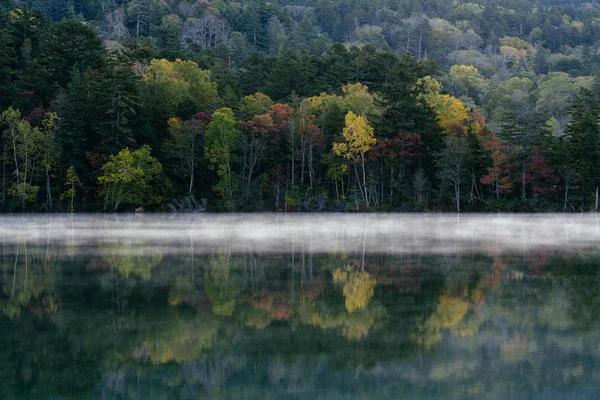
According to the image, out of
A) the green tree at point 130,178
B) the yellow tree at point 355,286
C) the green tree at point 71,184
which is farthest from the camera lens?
the green tree at point 71,184

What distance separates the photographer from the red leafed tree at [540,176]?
2158 inches

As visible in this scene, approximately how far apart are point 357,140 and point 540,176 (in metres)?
13.6

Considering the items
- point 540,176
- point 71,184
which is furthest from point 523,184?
point 71,184

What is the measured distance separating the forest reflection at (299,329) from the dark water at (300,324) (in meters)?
0.04

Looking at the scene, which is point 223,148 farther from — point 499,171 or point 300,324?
point 300,324

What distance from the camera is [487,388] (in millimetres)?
9219

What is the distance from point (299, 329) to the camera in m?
12.1

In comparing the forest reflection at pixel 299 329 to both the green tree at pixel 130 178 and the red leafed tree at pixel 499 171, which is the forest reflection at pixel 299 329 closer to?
the green tree at pixel 130 178

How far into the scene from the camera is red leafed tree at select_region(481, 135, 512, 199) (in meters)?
55.9

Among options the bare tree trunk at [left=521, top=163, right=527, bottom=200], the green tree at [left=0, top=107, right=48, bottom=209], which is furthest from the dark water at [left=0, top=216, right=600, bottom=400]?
the bare tree trunk at [left=521, top=163, right=527, bottom=200]

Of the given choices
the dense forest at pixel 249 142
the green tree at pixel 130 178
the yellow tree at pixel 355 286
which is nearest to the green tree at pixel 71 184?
the dense forest at pixel 249 142

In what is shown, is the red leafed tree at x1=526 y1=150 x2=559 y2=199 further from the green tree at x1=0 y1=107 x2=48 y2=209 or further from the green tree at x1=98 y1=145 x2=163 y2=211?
the green tree at x1=0 y1=107 x2=48 y2=209

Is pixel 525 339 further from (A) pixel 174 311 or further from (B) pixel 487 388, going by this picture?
(A) pixel 174 311

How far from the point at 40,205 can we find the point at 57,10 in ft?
318
